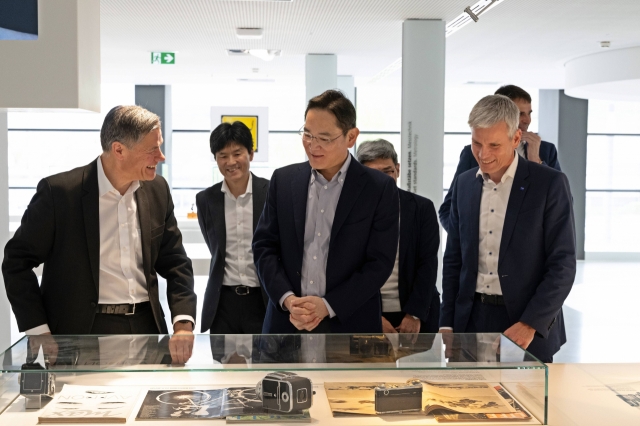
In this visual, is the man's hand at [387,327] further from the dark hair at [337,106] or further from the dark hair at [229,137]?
the dark hair at [229,137]

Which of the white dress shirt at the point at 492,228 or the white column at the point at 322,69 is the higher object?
the white column at the point at 322,69

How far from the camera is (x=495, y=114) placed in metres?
3.23

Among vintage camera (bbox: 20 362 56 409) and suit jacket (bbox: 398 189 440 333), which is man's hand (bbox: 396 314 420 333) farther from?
vintage camera (bbox: 20 362 56 409)

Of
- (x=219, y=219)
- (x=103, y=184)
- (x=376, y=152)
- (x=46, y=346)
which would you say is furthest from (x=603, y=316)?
(x=46, y=346)

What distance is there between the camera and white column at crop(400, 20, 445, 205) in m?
9.19

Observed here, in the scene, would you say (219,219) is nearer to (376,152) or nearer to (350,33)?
(376,152)

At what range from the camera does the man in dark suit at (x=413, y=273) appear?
12.1 ft

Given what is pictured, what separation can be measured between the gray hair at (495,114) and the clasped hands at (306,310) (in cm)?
108

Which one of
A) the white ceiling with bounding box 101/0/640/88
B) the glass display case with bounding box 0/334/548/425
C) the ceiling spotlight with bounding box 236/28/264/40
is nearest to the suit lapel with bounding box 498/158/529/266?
the glass display case with bounding box 0/334/548/425

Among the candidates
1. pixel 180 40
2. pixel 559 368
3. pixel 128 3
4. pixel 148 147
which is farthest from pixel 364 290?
pixel 180 40

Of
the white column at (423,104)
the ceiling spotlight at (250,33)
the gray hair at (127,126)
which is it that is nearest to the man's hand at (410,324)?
the gray hair at (127,126)

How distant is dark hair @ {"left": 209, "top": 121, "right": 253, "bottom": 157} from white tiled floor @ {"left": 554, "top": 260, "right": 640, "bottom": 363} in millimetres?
4648

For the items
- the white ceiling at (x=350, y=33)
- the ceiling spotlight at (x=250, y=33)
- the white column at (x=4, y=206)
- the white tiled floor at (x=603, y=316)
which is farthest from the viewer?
the ceiling spotlight at (x=250, y=33)

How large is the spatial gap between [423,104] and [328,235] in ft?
20.7
